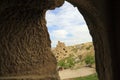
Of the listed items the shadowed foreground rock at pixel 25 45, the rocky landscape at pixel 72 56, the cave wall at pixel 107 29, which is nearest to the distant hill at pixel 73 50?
the rocky landscape at pixel 72 56

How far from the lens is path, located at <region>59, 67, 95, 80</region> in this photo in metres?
17.4

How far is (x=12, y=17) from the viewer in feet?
21.2

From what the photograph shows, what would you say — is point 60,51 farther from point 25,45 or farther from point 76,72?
point 25,45

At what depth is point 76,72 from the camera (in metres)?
18.3

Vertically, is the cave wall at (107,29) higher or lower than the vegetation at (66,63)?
higher

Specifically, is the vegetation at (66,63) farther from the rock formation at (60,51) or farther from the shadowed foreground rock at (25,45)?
the shadowed foreground rock at (25,45)

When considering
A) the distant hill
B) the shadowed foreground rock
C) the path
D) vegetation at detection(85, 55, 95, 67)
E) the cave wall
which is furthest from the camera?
the distant hill

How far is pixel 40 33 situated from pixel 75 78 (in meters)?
10.2

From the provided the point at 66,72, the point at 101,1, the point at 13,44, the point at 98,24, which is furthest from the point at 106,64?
the point at 66,72

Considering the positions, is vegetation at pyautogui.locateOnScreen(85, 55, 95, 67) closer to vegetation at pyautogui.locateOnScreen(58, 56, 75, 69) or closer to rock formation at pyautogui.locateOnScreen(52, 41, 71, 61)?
vegetation at pyautogui.locateOnScreen(58, 56, 75, 69)

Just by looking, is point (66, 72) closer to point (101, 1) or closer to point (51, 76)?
point (51, 76)

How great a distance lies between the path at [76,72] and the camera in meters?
17.4

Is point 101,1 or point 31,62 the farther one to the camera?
point 31,62

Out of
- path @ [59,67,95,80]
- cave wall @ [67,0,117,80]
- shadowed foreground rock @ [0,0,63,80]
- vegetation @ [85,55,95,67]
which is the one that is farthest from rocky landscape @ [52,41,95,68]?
cave wall @ [67,0,117,80]
